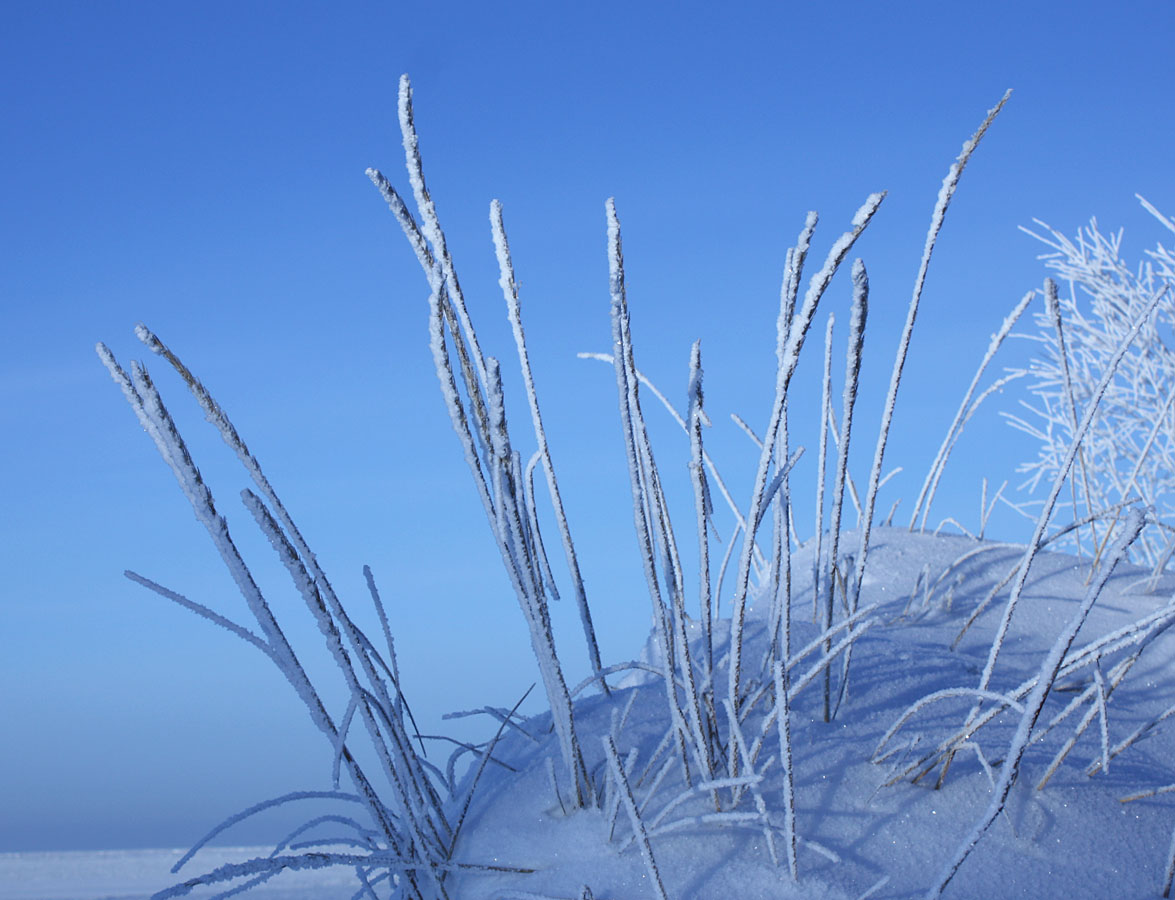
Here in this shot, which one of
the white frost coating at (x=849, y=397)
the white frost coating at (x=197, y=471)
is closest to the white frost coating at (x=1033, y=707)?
the white frost coating at (x=849, y=397)

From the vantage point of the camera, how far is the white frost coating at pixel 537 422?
1062 mm

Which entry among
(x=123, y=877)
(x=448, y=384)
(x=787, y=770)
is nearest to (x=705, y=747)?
(x=787, y=770)

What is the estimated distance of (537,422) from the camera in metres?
1.19

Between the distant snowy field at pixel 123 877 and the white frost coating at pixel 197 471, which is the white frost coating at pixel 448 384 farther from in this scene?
the distant snowy field at pixel 123 877

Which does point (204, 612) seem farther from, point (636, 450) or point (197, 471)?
point (636, 450)

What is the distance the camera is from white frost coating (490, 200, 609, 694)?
106cm

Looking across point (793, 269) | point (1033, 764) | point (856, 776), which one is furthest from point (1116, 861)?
point (793, 269)

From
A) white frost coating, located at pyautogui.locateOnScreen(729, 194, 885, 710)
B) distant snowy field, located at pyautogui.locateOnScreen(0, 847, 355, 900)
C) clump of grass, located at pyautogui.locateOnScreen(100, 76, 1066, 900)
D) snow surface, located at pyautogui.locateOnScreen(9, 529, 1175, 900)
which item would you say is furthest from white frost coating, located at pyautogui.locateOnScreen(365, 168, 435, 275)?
distant snowy field, located at pyautogui.locateOnScreen(0, 847, 355, 900)

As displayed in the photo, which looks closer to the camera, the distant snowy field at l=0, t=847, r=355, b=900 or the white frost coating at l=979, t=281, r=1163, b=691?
the white frost coating at l=979, t=281, r=1163, b=691

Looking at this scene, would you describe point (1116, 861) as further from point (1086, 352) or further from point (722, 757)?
point (1086, 352)

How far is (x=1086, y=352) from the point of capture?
3369 millimetres

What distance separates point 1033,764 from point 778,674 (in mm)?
466

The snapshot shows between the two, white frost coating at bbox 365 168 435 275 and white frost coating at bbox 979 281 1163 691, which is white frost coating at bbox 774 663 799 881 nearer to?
white frost coating at bbox 979 281 1163 691

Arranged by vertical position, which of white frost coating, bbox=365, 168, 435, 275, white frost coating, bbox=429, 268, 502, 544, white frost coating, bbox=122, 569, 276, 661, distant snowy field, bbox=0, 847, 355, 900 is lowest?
distant snowy field, bbox=0, 847, 355, 900
